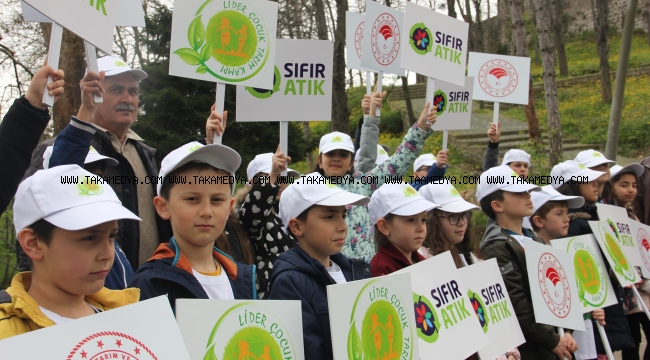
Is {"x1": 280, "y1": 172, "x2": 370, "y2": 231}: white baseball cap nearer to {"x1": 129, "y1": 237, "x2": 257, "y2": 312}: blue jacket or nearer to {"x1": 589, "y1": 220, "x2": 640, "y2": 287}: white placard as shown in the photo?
{"x1": 129, "y1": 237, "x2": 257, "y2": 312}: blue jacket

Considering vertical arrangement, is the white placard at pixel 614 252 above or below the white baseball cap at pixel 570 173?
below

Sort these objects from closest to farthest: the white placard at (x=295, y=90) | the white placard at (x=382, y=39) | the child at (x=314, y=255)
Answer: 1. the child at (x=314, y=255)
2. the white placard at (x=295, y=90)
3. the white placard at (x=382, y=39)

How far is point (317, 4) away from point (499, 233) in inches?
527

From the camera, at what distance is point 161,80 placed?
41.2ft

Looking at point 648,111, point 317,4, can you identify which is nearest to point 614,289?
point 317,4

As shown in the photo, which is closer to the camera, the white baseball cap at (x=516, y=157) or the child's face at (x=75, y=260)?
the child's face at (x=75, y=260)

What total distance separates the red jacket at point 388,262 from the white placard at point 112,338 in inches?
72.5

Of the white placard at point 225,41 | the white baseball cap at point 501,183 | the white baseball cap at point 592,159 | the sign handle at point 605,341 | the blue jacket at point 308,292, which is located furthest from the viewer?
the white baseball cap at point 592,159

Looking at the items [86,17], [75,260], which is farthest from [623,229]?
[75,260]

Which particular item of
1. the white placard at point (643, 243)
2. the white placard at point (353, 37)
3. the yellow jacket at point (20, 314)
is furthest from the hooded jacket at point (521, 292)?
the white placard at point (353, 37)

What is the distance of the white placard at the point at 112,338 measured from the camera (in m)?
1.82

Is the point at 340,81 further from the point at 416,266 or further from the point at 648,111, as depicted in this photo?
the point at 648,111

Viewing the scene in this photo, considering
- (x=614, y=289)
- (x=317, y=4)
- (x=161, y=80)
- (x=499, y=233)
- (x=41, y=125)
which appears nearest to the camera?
(x=41, y=125)

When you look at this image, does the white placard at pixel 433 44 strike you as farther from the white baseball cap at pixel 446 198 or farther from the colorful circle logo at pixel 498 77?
the white baseball cap at pixel 446 198
